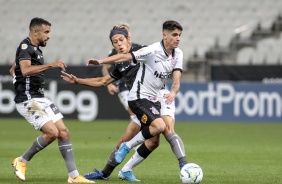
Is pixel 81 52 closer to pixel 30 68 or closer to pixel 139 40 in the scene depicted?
pixel 139 40

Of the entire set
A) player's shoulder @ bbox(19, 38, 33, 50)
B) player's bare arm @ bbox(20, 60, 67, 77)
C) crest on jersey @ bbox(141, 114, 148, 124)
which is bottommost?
crest on jersey @ bbox(141, 114, 148, 124)

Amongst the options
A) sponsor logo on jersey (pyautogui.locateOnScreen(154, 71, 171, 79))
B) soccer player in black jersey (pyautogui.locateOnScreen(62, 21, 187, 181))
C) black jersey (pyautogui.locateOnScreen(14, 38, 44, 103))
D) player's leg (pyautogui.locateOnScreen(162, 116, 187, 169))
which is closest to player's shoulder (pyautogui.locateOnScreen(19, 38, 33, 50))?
black jersey (pyautogui.locateOnScreen(14, 38, 44, 103))

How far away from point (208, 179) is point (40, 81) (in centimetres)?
246

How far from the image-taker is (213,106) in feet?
70.4

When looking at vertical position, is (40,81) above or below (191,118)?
above

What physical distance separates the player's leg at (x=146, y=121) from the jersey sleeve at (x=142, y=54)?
0.54m

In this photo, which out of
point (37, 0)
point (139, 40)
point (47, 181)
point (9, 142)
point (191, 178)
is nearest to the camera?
point (191, 178)

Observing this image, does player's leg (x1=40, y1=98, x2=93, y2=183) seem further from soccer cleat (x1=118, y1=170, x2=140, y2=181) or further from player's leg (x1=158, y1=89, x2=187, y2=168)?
player's leg (x1=158, y1=89, x2=187, y2=168)

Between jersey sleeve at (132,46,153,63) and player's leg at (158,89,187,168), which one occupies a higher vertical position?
jersey sleeve at (132,46,153,63)

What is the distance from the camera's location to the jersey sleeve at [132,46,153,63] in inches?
349

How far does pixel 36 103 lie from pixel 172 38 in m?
1.85

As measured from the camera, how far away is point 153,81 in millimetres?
9125

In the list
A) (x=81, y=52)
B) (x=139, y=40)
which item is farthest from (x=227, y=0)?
(x=81, y=52)

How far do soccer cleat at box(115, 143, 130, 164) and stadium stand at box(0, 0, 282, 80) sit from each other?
606 inches
